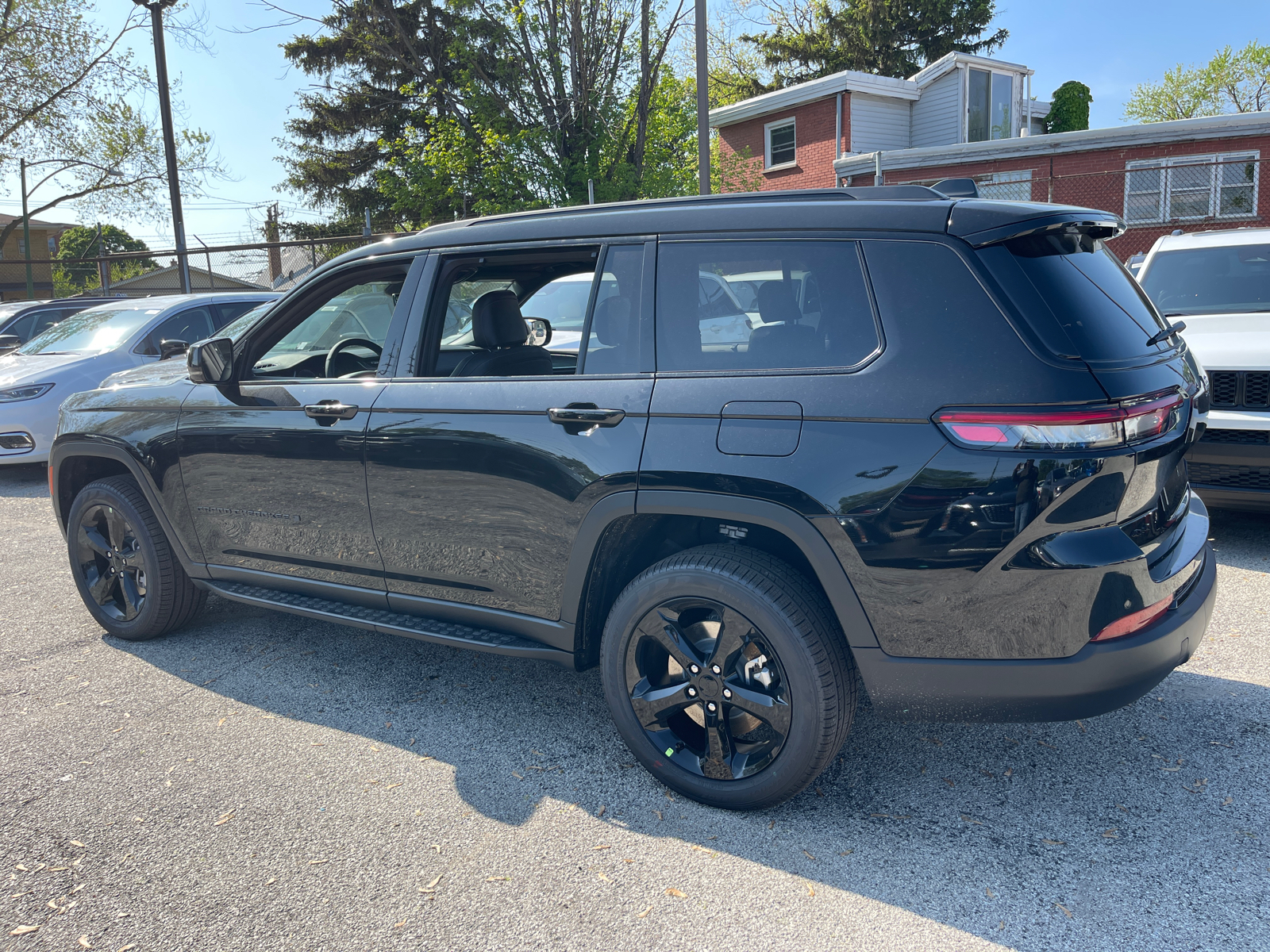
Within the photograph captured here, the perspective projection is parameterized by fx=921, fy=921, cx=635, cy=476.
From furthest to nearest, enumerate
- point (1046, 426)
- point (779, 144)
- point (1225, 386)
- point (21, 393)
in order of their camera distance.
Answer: point (779, 144) → point (21, 393) → point (1225, 386) → point (1046, 426)

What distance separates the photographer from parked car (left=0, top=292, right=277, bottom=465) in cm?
880

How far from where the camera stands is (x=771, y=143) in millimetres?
26688

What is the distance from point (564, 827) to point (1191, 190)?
858 inches

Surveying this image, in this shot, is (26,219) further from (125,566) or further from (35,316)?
(125,566)

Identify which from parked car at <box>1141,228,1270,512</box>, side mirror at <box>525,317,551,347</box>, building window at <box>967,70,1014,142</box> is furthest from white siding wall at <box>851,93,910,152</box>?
side mirror at <box>525,317,551,347</box>

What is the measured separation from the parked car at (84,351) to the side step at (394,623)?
202 inches

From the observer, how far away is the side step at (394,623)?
330 cm

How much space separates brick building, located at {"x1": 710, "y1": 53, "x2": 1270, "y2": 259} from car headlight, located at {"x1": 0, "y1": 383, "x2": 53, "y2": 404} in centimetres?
1273

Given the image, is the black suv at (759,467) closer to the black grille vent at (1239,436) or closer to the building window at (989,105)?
the black grille vent at (1239,436)

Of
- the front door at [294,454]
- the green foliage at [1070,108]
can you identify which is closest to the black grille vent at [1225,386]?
the front door at [294,454]

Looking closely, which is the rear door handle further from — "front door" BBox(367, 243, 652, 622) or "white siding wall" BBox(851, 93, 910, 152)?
"white siding wall" BBox(851, 93, 910, 152)

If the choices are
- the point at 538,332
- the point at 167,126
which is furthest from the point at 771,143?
the point at 538,332

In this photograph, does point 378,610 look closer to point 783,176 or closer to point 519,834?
point 519,834

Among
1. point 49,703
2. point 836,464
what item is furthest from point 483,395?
point 49,703
